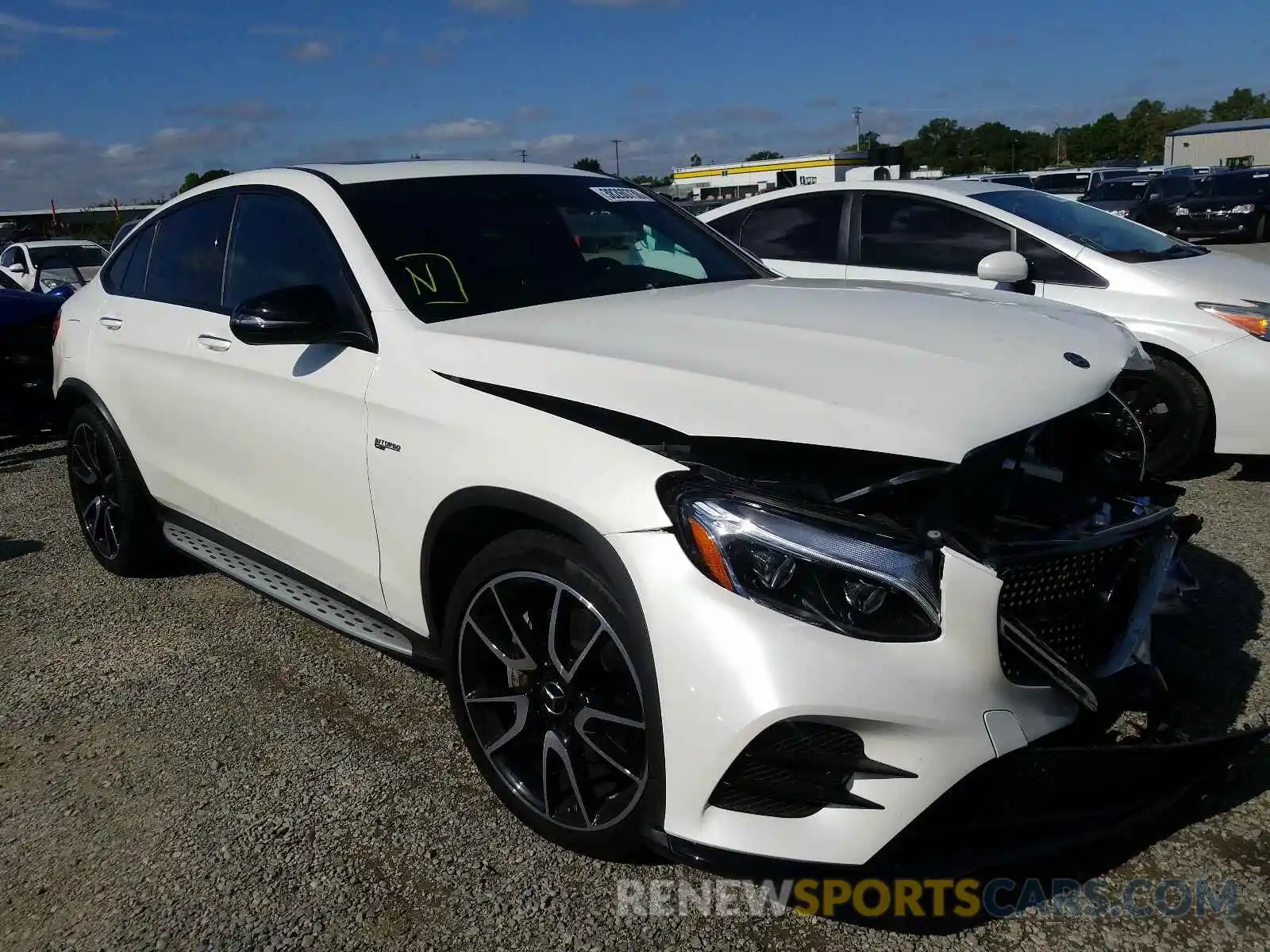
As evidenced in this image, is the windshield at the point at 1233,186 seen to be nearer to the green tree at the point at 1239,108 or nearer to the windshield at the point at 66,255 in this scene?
the windshield at the point at 66,255

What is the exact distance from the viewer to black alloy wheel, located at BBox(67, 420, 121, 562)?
4.54 metres

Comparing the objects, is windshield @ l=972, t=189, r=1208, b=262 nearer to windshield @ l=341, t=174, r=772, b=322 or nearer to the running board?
windshield @ l=341, t=174, r=772, b=322

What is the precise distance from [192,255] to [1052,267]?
4.40 meters

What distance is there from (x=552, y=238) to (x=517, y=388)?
117 cm

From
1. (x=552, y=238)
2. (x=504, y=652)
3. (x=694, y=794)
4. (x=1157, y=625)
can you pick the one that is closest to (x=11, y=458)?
(x=552, y=238)

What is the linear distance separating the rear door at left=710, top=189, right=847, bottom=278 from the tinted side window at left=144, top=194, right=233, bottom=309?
358cm

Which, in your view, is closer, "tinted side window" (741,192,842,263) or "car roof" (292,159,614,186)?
"car roof" (292,159,614,186)

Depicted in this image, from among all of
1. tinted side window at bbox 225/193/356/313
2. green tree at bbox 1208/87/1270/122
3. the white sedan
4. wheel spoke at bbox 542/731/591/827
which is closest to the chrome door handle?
tinted side window at bbox 225/193/356/313

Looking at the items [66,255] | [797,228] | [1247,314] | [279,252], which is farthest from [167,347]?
[66,255]

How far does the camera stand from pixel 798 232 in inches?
262

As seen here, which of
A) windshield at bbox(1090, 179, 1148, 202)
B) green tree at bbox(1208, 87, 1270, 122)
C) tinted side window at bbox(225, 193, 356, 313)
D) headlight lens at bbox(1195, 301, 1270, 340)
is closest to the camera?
tinted side window at bbox(225, 193, 356, 313)

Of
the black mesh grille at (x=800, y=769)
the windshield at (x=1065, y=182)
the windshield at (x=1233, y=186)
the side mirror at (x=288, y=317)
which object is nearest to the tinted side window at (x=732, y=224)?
the side mirror at (x=288, y=317)

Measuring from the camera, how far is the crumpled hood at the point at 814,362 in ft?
7.01

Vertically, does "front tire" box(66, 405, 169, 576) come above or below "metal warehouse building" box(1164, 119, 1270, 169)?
below
